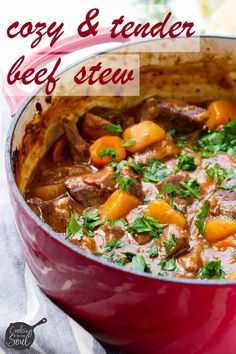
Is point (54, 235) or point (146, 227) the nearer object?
point (54, 235)

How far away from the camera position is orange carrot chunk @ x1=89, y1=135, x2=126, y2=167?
3.22 meters

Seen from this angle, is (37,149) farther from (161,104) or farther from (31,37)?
(31,37)

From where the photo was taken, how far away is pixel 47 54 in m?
2.98

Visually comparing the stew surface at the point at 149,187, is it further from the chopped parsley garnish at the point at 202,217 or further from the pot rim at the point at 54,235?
the pot rim at the point at 54,235

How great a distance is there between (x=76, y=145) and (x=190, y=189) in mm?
663

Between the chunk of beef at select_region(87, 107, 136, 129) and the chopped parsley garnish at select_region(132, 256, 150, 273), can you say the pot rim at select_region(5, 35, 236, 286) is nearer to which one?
the chopped parsley garnish at select_region(132, 256, 150, 273)

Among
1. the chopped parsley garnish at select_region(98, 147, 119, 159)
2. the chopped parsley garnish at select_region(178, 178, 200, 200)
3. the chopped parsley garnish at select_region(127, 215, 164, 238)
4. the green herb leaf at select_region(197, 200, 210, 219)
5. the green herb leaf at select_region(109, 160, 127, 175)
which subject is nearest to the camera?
the chopped parsley garnish at select_region(127, 215, 164, 238)

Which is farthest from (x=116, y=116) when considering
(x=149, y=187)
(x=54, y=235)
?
(x=54, y=235)

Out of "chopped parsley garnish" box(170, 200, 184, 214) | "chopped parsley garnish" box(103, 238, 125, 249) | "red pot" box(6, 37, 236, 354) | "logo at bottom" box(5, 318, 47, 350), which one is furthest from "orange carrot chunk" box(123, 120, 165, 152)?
"logo at bottom" box(5, 318, 47, 350)

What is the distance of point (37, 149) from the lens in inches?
126

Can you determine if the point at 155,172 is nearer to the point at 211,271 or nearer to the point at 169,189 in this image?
the point at 169,189

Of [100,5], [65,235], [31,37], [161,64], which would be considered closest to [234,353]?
[65,235]

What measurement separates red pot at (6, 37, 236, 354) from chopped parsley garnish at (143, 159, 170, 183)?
87 centimetres

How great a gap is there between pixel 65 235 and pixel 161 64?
125 centimetres
